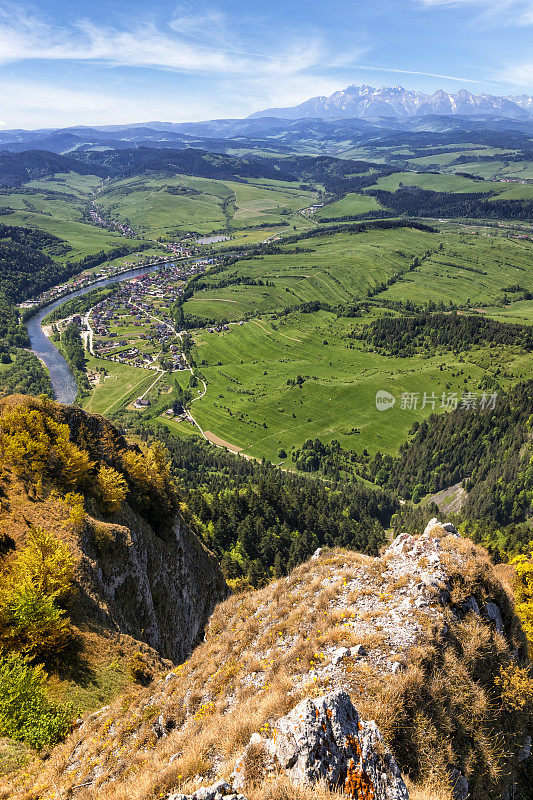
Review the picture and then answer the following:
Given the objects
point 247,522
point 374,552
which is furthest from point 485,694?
point 374,552

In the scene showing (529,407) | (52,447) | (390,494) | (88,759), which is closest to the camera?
(88,759)

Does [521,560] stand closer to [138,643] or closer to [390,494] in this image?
[138,643]

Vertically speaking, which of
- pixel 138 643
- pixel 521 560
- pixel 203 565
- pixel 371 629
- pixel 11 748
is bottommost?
pixel 203 565

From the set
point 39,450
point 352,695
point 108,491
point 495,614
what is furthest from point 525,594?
point 39,450

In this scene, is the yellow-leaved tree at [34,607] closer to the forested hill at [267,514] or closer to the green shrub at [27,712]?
the green shrub at [27,712]

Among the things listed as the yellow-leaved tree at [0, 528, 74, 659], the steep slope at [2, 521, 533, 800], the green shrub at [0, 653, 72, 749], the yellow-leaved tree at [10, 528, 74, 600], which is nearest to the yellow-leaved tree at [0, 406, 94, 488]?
the yellow-leaved tree at [10, 528, 74, 600]

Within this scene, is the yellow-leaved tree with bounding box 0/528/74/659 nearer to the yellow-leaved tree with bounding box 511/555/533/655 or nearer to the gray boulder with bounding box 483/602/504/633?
the gray boulder with bounding box 483/602/504/633

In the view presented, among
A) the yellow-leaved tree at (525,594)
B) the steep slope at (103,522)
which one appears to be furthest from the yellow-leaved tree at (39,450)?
the yellow-leaved tree at (525,594)
